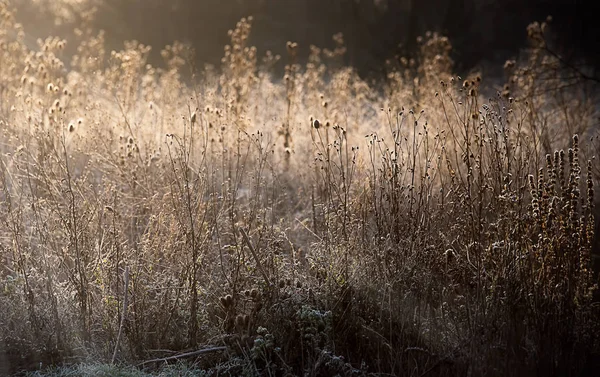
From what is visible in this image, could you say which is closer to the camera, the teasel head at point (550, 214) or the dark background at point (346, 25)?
the teasel head at point (550, 214)

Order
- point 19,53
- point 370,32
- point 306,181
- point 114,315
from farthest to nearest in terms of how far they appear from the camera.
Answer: point 370,32 → point 19,53 → point 306,181 → point 114,315

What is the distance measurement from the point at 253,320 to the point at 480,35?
1387cm

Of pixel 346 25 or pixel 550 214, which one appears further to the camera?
pixel 346 25

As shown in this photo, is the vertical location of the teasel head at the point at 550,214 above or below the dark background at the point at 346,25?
below

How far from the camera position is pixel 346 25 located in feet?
56.1

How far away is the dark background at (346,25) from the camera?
14.7 metres

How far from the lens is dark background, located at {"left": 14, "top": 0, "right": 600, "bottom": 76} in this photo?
14.7 metres

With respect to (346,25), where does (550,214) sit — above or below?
below

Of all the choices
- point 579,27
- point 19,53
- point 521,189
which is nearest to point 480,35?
point 579,27

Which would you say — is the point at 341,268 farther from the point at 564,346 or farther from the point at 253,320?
the point at 564,346

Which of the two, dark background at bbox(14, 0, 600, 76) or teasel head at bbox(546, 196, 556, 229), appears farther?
dark background at bbox(14, 0, 600, 76)

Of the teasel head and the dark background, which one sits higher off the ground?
the dark background

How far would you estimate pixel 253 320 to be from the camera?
9.05 ft

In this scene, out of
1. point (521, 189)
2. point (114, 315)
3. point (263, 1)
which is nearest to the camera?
point (521, 189)
